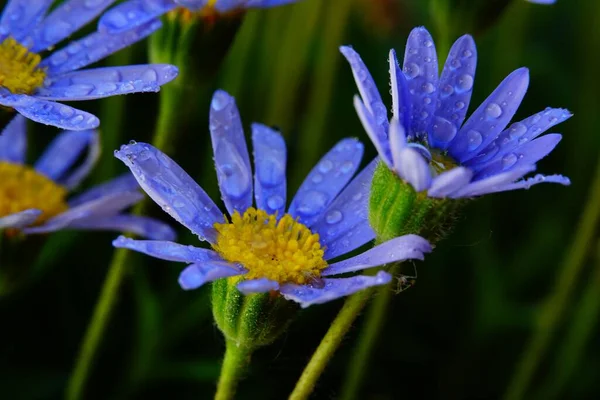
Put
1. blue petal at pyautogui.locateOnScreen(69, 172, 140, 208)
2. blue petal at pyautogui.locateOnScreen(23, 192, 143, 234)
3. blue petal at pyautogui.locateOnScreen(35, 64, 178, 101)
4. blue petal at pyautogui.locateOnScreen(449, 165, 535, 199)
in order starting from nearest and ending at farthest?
blue petal at pyautogui.locateOnScreen(449, 165, 535, 199) < blue petal at pyautogui.locateOnScreen(35, 64, 178, 101) < blue petal at pyautogui.locateOnScreen(23, 192, 143, 234) < blue petal at pyautogui.locateOnScreen(69, 172, 140, 208)

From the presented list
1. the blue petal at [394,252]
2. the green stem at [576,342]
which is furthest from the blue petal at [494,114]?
the green stem at [576,342]

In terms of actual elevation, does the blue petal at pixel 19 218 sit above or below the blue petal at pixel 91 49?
below

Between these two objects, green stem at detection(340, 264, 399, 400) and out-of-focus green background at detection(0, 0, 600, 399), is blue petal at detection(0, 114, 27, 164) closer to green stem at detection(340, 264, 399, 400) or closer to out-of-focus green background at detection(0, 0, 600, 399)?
out-of-focus green background at detection(0, 0, 600, 399)

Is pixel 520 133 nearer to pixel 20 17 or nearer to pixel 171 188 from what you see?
pixel 171 188

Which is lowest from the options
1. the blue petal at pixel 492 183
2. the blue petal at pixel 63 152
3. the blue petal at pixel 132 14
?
the blue petal at pixel 492 183

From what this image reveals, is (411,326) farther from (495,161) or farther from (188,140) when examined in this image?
(495,161)

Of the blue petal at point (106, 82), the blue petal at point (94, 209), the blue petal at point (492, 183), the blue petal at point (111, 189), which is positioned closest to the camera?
the blue petal at point (492, 183)

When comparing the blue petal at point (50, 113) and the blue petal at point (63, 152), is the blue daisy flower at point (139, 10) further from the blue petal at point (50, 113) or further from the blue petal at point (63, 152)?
the blue petal at point (63, 152)

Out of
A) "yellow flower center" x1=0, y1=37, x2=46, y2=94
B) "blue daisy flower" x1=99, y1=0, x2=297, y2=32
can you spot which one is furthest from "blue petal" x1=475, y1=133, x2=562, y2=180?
"yellow flower center" x1=0, y1=37, x2=46, y2=94
